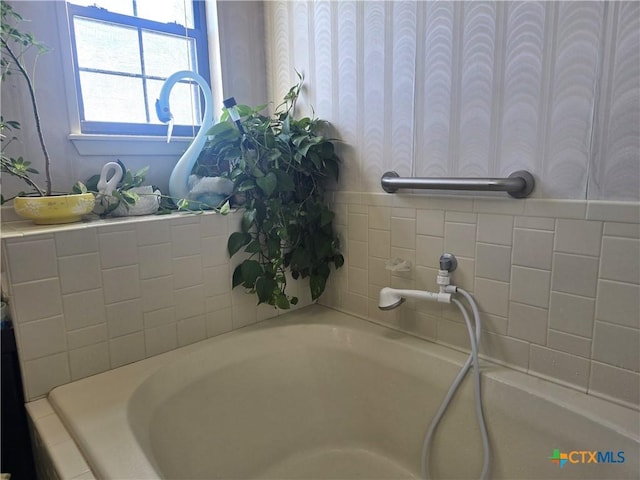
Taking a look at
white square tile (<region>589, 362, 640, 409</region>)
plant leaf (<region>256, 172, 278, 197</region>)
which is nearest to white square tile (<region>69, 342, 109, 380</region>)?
plant leaf (<region>256, 172, 278, 197</region>)

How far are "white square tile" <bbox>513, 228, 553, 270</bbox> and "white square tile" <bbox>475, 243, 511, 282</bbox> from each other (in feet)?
0.08

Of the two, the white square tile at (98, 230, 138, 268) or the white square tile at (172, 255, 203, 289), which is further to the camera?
the white square tile at (172, 255, 203, 289)

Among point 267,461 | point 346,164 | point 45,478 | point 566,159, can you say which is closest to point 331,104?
point 346,164

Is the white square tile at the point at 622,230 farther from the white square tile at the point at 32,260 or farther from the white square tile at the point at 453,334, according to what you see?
the white square tile at the point at 32,260

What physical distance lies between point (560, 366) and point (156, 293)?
1.09 metres

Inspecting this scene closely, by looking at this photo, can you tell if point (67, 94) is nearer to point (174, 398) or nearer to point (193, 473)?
point (174, 398)

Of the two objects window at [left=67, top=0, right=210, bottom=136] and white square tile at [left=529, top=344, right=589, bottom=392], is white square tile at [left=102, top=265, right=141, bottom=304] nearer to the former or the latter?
window at [left=67, top=0, right=210, bottom=136]

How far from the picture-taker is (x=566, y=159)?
928mm

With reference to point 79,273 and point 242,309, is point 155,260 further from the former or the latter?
point 242,309

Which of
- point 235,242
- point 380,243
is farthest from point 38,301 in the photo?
point 380,243

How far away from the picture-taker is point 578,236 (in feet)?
3.06

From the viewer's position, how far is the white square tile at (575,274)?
0.92 m

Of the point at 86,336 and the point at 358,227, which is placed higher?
the point at 358,227

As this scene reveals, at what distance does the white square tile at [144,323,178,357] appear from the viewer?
116cm
